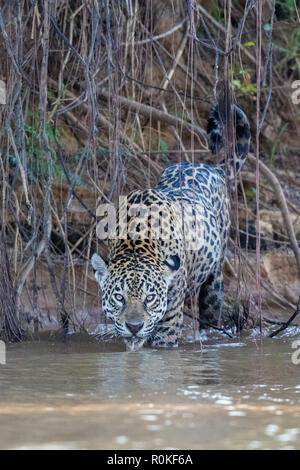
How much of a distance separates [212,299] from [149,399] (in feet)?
8.89

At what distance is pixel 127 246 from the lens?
5051mm

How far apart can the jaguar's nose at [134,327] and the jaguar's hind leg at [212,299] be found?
134cm

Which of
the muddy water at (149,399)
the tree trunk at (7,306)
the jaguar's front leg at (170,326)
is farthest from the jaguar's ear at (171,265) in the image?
the tree trunk at (7,306)

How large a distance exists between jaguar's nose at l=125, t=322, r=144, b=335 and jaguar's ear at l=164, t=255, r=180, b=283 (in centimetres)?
42

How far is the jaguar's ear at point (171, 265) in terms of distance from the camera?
4.95 meters

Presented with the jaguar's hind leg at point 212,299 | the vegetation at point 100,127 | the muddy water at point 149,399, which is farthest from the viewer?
the jaguar's hind leg at point 212,299

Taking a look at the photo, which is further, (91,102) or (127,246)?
(127,246)

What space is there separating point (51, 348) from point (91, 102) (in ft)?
4.81

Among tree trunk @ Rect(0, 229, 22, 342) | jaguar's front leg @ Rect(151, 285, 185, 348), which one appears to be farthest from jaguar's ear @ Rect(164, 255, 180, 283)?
tree trunk @ Rect(0, 229, 22, 342)

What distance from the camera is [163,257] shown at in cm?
504

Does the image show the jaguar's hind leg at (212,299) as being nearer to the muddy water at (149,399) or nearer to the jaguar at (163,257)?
the jaguar at (163,257)

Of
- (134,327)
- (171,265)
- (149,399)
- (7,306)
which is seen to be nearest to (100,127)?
(171,265)
